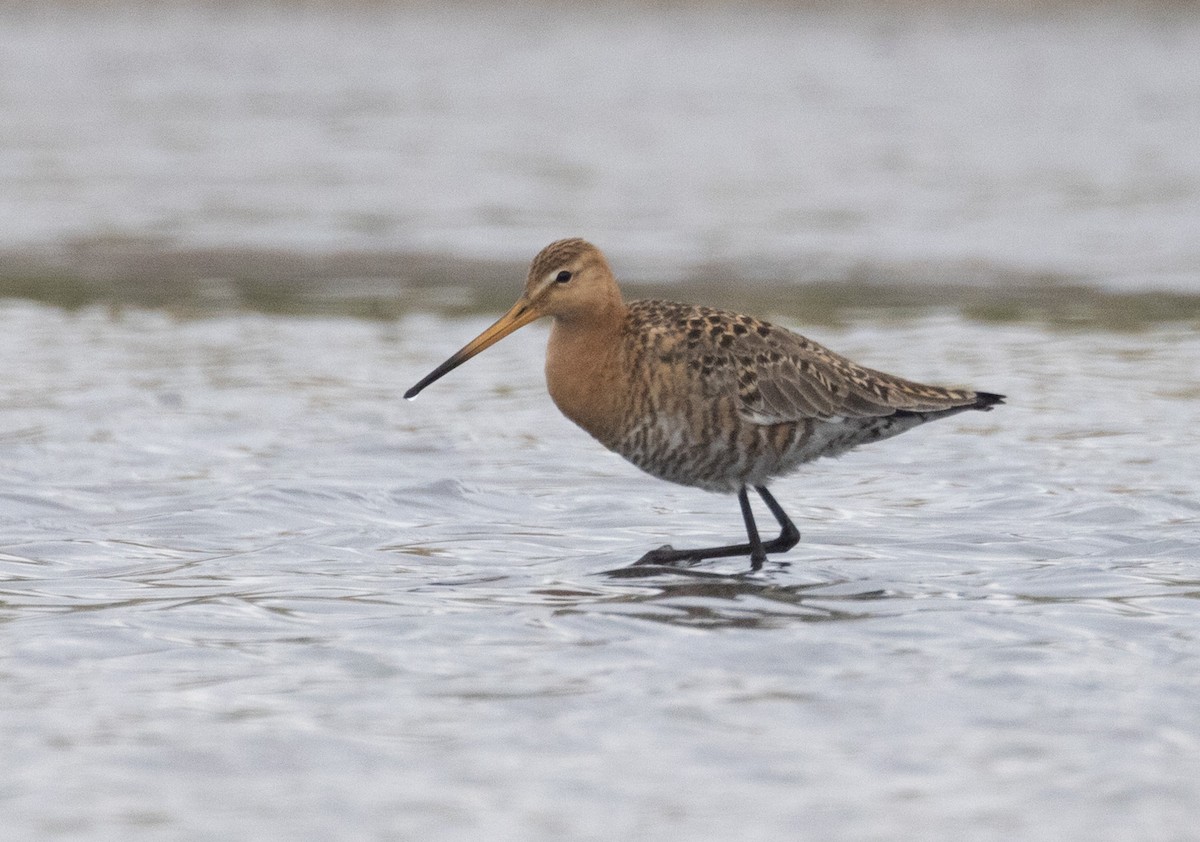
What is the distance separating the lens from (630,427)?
7.09 metres

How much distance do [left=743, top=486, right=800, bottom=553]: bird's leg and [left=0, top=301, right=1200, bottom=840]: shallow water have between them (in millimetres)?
106

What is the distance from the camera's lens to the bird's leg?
24.3 ft

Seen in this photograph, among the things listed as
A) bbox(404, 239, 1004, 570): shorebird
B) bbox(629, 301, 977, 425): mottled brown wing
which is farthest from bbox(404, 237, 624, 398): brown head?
bbox(629, 301, 977, 425): mottled brown wing

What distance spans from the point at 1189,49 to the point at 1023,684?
20.5 m

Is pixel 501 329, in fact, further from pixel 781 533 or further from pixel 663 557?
pixel 781 533

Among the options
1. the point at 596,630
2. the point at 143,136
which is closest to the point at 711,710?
the point at 596,630

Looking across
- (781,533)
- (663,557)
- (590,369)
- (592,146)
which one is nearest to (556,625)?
(663,557)

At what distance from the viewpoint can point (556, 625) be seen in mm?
6238

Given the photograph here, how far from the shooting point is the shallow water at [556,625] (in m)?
4.75

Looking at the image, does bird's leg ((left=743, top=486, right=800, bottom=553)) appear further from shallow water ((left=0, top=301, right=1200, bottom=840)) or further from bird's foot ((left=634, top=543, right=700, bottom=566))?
bird's foot ((left=634, top=543, right=700, bottom=566))

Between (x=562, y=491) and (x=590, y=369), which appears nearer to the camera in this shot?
(x=590, y=369)

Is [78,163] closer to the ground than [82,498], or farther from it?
farther from it

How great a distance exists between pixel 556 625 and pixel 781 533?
1462 millimetres

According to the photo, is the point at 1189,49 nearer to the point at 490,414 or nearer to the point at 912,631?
the point at 490,414
